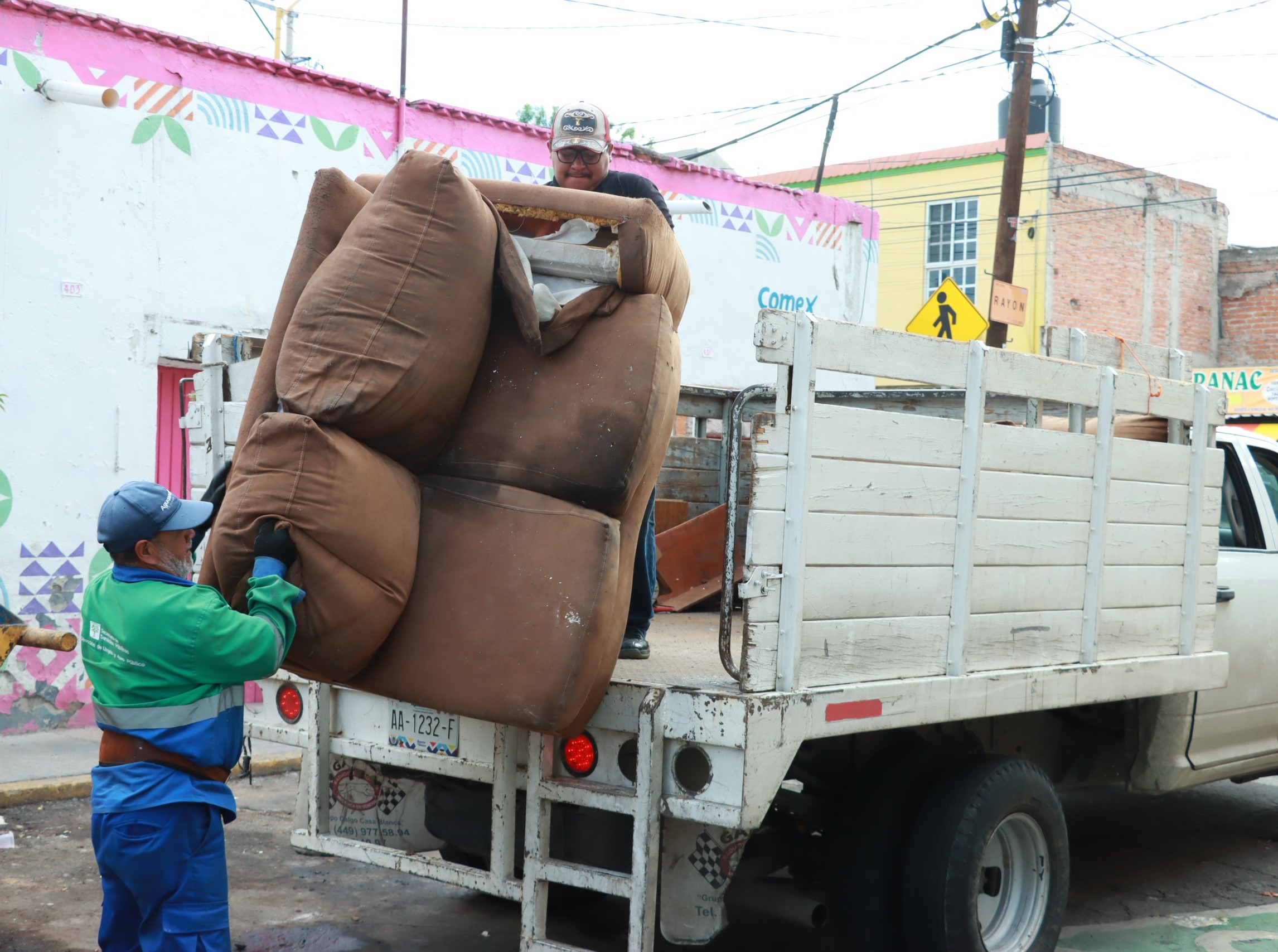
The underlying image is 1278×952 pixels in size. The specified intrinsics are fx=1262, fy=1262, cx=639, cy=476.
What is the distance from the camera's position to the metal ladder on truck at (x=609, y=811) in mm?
3010

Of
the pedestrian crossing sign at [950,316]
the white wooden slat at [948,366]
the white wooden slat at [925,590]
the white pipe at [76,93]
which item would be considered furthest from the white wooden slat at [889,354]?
the pedestrian crossing sign at [950,316]

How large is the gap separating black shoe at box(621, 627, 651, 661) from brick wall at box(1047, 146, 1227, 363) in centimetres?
1961

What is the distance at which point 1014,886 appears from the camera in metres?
3.84

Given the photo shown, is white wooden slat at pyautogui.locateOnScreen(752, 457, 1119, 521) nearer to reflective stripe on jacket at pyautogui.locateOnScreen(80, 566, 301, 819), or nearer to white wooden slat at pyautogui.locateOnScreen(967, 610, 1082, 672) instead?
white wooden slat at pyautogui.locateOnScreen(967, 610, 1082, 672)

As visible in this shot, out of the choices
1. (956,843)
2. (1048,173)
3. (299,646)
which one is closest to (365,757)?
(299,646)

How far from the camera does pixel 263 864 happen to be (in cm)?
517

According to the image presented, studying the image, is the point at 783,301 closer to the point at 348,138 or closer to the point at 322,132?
the point at 348,138

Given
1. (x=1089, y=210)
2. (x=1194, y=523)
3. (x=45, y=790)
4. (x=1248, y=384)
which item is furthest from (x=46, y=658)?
(x=1089, y=210)

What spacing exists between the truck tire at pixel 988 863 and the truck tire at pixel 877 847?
1.9 inches

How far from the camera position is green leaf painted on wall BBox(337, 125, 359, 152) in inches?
346

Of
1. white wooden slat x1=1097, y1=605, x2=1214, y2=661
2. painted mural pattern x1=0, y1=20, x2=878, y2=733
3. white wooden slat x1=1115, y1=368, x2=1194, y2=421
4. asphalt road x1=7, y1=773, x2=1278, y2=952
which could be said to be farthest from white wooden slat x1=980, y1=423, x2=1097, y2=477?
painted mural pattern x1=0, y1=20, x2=878, y2=733

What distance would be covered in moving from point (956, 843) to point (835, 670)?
730 millimetres

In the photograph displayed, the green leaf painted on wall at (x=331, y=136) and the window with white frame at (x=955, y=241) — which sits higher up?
the window with white frame at (x=955, y=241)

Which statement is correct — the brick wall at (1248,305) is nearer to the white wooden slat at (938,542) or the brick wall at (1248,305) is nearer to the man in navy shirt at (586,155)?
the white wooden slat at (938,542)
